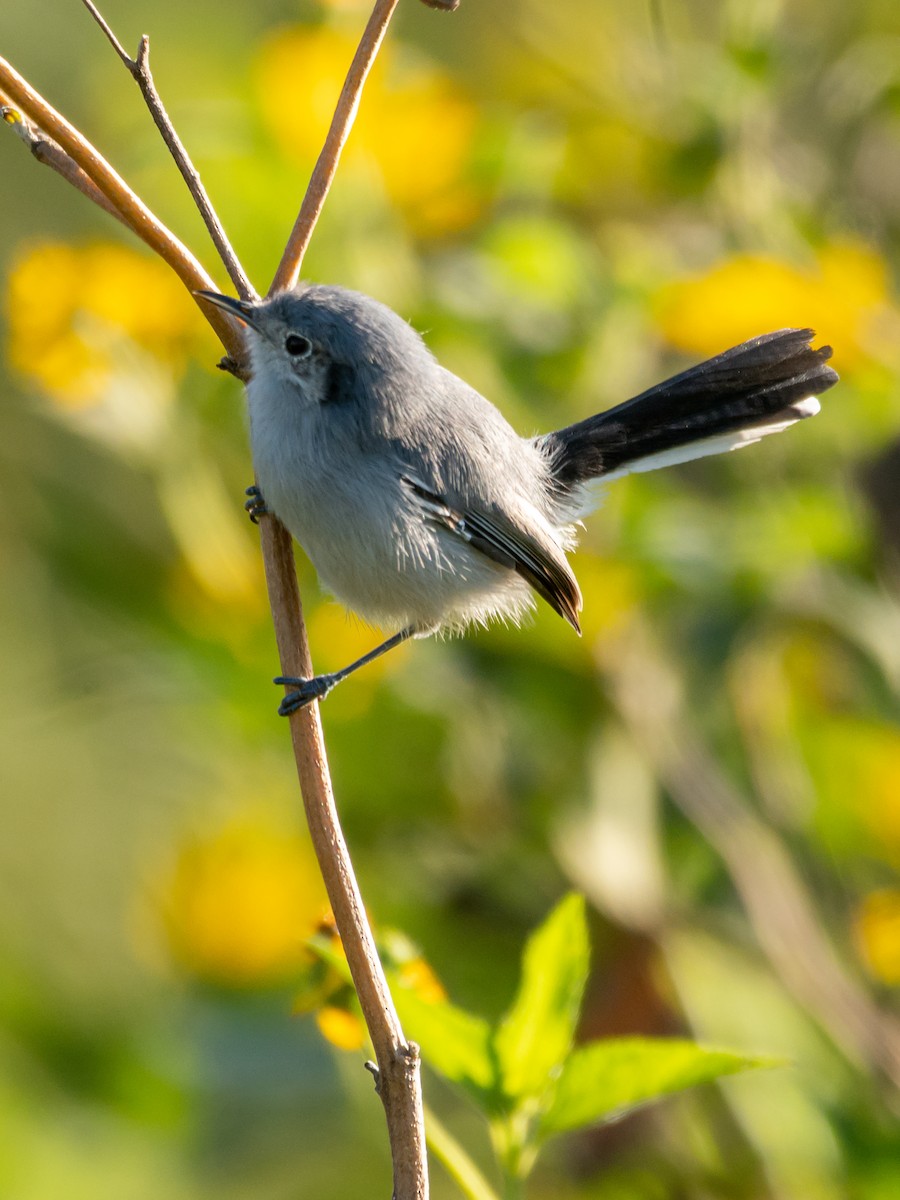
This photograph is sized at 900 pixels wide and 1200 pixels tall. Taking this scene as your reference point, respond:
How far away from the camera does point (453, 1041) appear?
117 centimetres

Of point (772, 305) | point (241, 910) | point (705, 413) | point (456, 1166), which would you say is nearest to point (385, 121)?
point (772, 305)

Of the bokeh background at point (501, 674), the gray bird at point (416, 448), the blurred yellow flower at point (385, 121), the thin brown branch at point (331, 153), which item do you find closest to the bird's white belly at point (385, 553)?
the gray bird at point (416, 448)

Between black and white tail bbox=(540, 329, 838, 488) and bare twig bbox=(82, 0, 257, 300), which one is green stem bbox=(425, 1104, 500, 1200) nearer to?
bare twig bbox=(82, 0, 257, 300)

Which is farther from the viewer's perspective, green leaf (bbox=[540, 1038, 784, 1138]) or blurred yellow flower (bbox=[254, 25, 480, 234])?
blurred yellow flower (bbox=[254, 25, 480, 234])

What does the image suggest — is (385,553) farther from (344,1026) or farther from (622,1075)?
(622,1075)

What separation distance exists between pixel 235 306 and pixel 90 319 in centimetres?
78

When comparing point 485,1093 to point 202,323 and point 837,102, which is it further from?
point 837,102

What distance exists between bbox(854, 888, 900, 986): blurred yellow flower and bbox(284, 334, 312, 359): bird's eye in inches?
41.2

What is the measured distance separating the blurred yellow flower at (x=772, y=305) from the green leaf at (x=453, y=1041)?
4.42 feet

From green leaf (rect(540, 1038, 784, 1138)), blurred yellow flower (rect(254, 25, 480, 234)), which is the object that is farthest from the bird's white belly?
blurred yellow flower (rect(254, 25, 480, 234))

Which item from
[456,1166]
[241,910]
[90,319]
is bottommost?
[456,1166]

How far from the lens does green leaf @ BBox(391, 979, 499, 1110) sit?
1143mm

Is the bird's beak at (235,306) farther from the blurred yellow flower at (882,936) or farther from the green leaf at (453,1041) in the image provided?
the blurred yellow flower at (882,936)

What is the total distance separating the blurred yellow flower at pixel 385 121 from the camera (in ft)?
7.83
